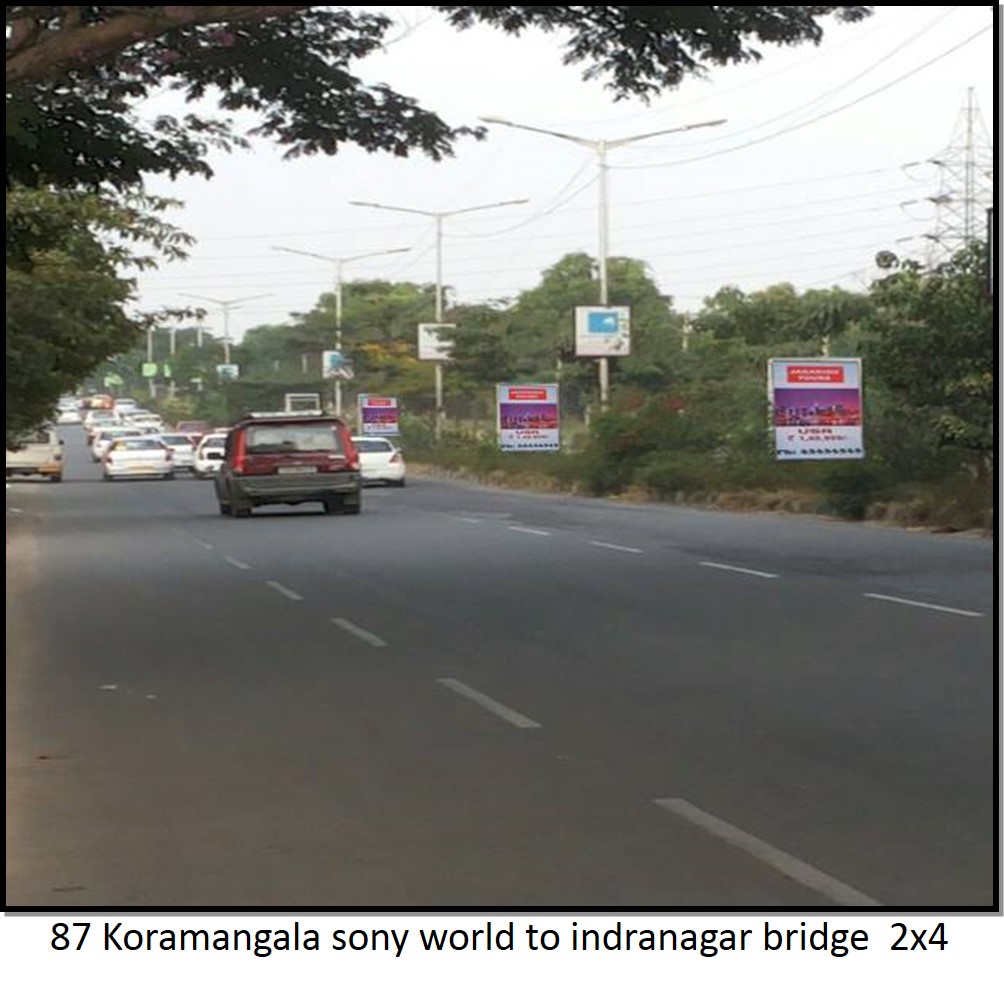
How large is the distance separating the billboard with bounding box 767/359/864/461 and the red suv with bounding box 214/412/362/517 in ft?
25.8

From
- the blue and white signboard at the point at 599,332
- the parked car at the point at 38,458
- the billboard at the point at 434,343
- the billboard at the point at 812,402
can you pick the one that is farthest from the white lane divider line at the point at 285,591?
the billboard at the point at 434,343

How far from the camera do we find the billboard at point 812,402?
39.8 metres

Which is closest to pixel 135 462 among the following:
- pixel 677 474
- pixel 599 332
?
pixel 599 332

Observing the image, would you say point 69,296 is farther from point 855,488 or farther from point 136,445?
point 136,445

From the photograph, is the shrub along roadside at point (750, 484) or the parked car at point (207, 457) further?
the parked car at point (207, 457)

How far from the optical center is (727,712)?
495 inches

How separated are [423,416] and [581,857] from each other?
7819cm

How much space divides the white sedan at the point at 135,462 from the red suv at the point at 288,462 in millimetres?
27435

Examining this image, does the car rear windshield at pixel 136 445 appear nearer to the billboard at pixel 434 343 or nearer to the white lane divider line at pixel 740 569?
the billboard at pixel 434 343

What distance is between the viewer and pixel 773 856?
8.42 meters

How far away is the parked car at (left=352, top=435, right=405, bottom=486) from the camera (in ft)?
186

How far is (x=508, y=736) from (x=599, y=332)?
150 ft

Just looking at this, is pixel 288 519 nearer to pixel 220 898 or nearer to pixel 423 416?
pixel 220 898

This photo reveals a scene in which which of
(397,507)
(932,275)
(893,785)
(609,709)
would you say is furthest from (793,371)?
(893,785)
